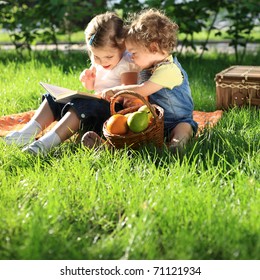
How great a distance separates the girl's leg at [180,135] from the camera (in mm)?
3355

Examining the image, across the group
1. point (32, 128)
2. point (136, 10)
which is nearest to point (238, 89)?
point (32, 128)

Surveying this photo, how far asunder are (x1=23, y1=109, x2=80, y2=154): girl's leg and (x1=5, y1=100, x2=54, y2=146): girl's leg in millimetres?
193

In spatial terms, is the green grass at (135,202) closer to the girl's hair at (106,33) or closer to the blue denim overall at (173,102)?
the blue denim overall at (173,102)

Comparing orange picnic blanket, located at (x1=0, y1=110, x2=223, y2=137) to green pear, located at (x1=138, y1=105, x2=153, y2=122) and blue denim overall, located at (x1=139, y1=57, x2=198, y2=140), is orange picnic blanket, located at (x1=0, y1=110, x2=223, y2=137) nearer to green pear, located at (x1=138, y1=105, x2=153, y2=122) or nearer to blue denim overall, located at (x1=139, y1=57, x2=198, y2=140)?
blue denim overall, located at (x1=139, y1=57, x2=198, y2=140)

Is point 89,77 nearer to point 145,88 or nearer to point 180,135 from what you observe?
point 145,88

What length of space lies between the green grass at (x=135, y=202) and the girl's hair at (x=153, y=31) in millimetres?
616

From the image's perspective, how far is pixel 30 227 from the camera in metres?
2.25

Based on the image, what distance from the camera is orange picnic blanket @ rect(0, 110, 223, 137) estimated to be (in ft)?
13.5

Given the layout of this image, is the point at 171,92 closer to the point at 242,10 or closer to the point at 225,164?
the point at 225,164

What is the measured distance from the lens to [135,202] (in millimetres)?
2520

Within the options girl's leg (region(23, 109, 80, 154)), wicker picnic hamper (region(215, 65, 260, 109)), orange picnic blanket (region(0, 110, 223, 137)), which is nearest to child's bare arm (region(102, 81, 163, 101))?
girl's leg (region(23, 109, 80, 154))

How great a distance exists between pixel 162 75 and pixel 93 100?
17.7 inches

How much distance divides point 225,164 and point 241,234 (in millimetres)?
712

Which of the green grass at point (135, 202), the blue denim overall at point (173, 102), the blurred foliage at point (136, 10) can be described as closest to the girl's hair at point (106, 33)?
the blue denim overall at point (173, 102)
